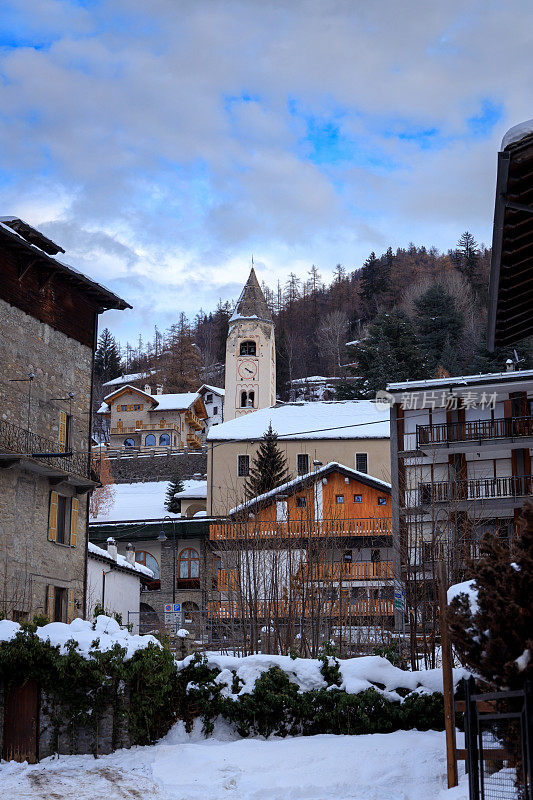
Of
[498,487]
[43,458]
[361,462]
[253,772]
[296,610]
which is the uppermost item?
[361,462]

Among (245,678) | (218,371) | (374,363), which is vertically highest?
(218,371)

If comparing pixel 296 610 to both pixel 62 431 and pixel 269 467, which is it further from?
pixel 269 467

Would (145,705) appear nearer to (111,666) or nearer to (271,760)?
(111,666)

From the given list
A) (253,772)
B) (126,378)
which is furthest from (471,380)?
(126,378)

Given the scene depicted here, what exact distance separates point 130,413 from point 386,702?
8278cm

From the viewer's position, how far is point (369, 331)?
79750mm

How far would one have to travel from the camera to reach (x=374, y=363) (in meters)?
75.9

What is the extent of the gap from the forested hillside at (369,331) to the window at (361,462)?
12828 millimetres

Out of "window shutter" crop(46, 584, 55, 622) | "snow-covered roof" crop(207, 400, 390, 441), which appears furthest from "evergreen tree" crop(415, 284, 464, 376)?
"window shutter" crop(46, 584, 55, 622)

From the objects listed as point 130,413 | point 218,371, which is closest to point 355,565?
point 130,413

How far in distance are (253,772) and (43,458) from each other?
1561 centimetres

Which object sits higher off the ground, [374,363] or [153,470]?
[374,363]

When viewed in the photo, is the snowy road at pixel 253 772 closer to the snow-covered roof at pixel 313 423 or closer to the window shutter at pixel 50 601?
the window shutter at pixel 50 601

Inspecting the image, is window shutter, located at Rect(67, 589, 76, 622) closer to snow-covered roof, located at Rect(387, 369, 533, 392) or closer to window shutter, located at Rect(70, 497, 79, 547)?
window shutter, located at Rect(70, 497, 79, 547)
